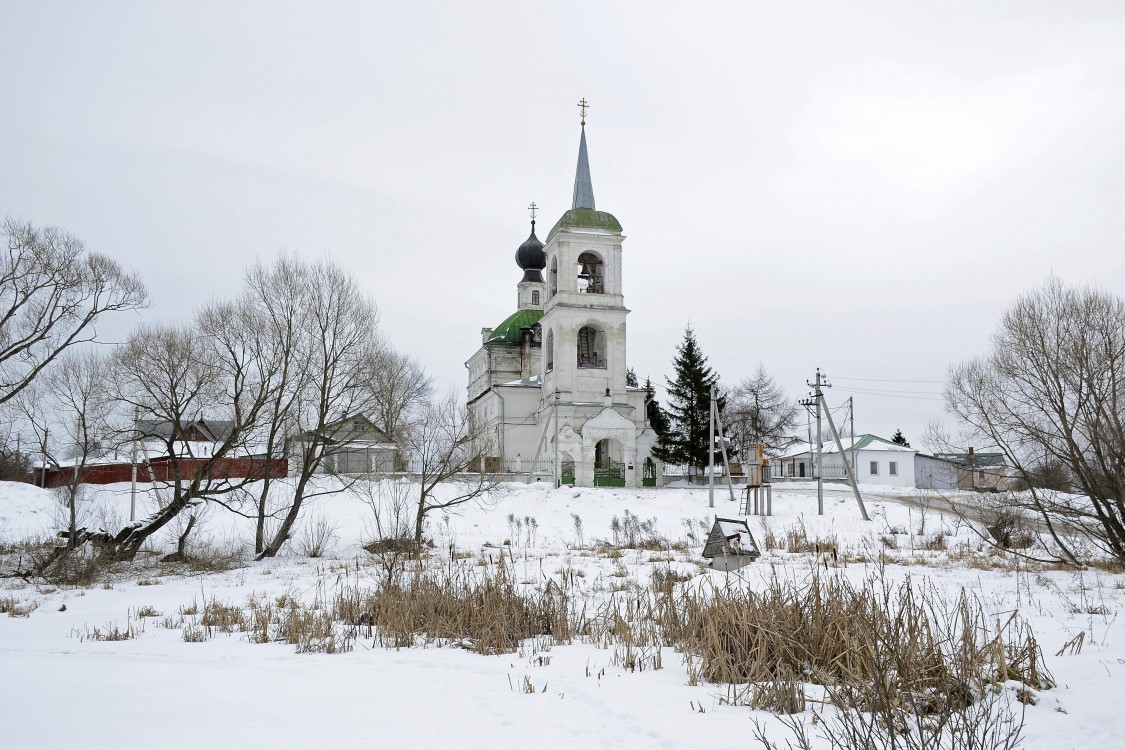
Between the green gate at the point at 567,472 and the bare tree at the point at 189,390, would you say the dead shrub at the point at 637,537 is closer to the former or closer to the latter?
the bare tree at the point at 189,390

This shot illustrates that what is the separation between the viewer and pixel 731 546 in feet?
42.9

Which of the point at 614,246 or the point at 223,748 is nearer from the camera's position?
the point at 223,748

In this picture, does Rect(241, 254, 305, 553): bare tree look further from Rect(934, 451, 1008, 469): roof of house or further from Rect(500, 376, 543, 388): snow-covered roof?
Rect(500, 376, 543, 388): snow-covered roof

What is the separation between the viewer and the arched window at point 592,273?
4331 cm

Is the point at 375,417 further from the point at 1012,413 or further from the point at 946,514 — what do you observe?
the point at 946,514

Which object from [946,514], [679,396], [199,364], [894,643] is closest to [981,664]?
[894,643]

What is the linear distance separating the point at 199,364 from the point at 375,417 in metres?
4.38

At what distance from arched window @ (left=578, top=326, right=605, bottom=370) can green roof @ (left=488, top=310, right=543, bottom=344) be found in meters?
8.41

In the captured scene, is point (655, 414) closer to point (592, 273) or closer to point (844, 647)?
point (592, 273)

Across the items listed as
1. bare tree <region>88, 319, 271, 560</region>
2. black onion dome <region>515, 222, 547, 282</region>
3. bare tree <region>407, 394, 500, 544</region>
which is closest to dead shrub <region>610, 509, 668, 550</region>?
bare tree <region>407, 394, 500, 544</region>

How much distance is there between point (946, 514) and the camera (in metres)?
26.5

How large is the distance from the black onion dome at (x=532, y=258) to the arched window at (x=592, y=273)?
51.2 feet

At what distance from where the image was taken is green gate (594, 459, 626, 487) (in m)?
40.3

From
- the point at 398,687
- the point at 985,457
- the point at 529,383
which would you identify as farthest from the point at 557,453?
the point at 398,687
